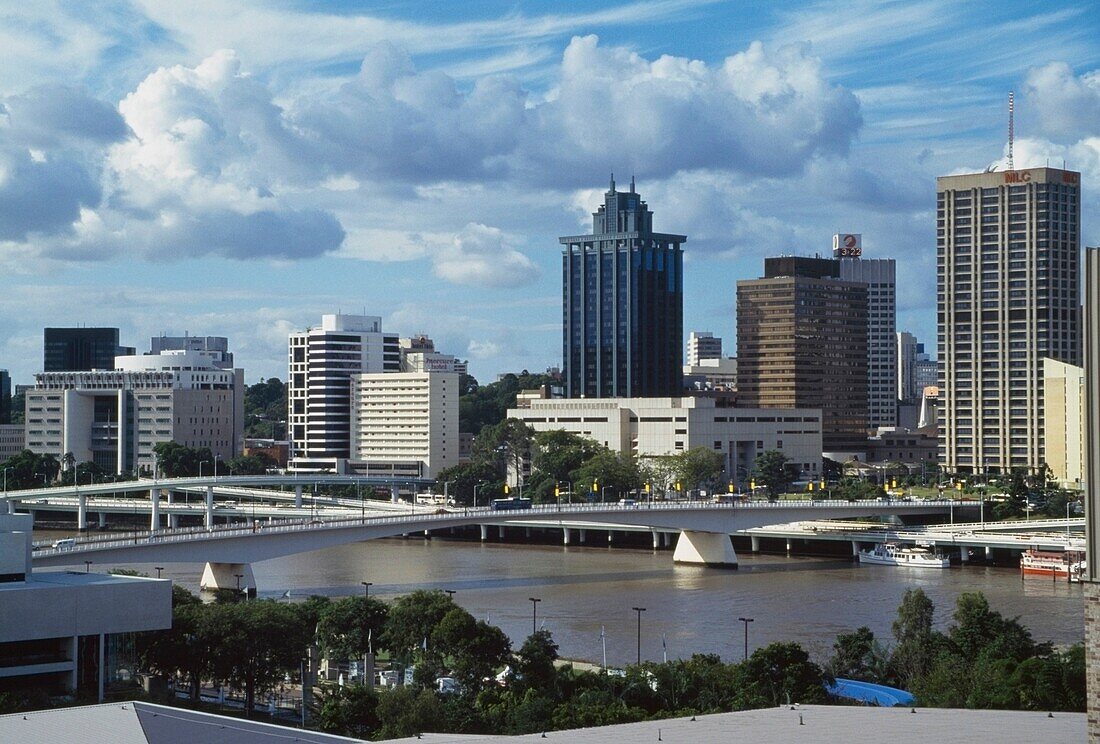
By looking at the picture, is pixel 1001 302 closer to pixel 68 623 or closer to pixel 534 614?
pixel 534 614

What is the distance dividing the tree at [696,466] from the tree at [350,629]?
7190cm

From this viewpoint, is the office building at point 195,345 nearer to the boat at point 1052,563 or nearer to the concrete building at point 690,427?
the concrete building at point 690,427

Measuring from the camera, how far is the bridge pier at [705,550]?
8156 cm

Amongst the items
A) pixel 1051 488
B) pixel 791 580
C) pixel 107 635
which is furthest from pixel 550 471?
pixel 107 635

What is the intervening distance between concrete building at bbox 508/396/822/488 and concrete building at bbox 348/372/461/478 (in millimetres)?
7079

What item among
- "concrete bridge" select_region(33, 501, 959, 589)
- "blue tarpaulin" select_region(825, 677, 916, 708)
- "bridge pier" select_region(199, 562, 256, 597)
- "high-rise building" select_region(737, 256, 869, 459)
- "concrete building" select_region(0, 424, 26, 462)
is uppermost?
"high-rise building" select_region(737, 256, 869, 459)

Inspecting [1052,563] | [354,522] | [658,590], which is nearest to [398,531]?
[354,522]

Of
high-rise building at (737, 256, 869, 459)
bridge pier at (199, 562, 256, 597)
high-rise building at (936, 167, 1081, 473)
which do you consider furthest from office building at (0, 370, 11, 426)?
bridge pier at (199, 562, 256, 597)

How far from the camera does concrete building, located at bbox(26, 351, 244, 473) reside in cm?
14650

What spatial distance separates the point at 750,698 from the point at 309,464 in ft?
376

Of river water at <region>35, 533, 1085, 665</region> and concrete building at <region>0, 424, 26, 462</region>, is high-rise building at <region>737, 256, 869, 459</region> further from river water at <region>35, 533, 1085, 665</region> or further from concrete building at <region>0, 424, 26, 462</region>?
river water at <region>35, 533, 1085, 665</region>

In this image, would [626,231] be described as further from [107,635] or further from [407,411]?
[107,635]

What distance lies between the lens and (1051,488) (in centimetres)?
11169

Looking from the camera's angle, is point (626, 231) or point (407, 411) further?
point (626, 231)
